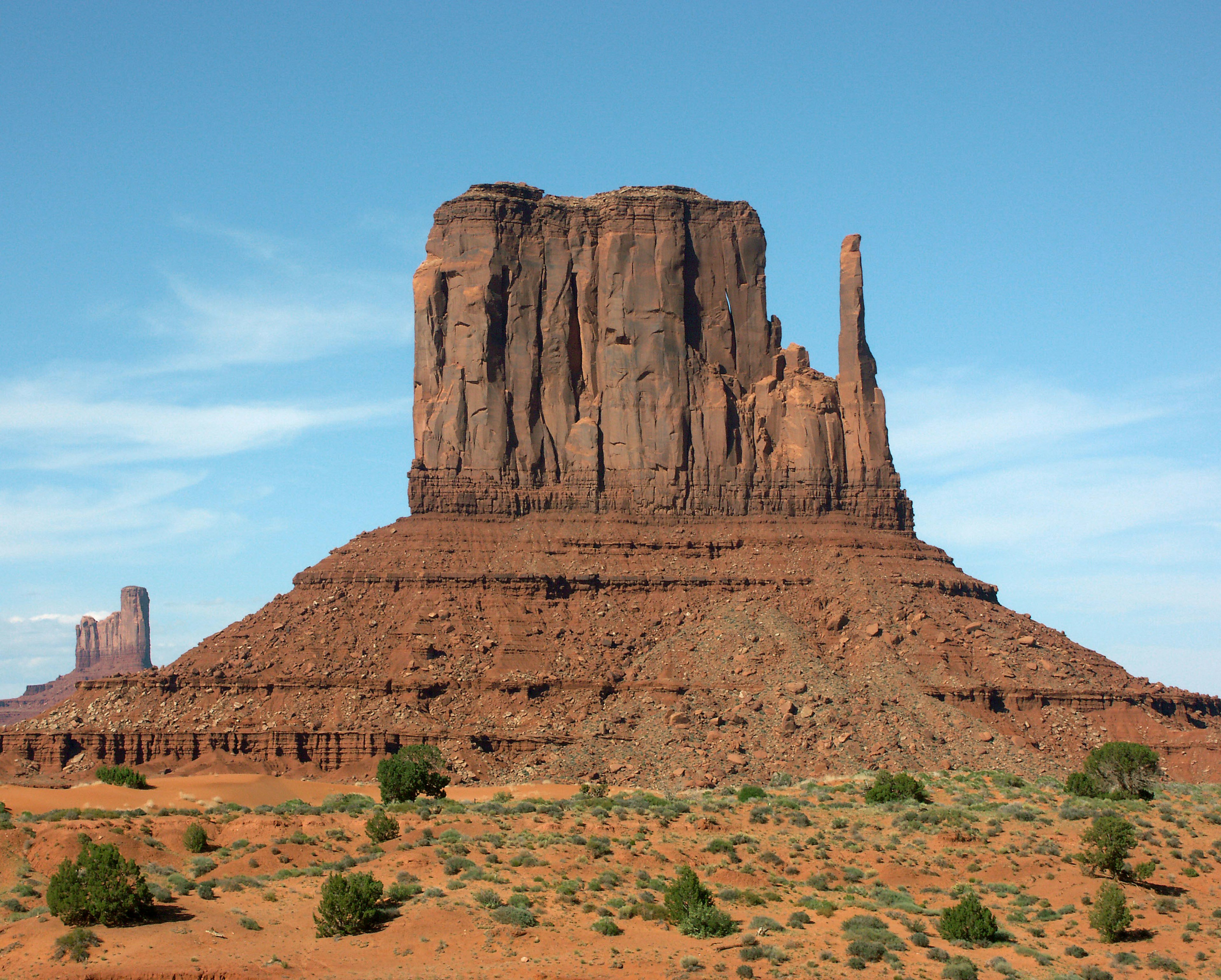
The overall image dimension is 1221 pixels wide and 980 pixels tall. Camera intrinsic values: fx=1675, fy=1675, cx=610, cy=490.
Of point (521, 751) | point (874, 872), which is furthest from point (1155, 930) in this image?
point (521, 751)

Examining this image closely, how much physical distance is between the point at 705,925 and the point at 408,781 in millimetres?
23479

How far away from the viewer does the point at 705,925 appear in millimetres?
43719

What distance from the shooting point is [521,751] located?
85688mm

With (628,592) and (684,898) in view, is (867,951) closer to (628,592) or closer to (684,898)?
(684,898)

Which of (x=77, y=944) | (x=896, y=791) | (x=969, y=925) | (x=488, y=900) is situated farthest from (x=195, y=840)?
(x=896, y=791)

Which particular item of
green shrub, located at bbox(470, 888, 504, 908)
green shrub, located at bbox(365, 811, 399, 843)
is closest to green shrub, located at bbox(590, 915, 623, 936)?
green shrub, located at bbox(470, 888, 504, 908)

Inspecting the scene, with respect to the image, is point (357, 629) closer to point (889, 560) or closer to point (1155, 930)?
point (889, 560)

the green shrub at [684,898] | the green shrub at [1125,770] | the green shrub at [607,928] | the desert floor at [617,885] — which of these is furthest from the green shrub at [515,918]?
the green shrub at [1125,770]

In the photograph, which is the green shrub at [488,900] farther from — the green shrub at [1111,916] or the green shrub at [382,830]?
the green shrub at [1111,916]

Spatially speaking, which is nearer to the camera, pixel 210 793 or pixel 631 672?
pixel 210 793

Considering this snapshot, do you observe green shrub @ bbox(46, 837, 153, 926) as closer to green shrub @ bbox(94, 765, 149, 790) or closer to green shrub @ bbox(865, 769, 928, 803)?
green shrub @ bbox(865, 769, 928, 803)

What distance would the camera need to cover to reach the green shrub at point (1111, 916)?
4619 cm

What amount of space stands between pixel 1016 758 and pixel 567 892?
1670 inches

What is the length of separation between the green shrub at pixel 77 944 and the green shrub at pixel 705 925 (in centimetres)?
1474
